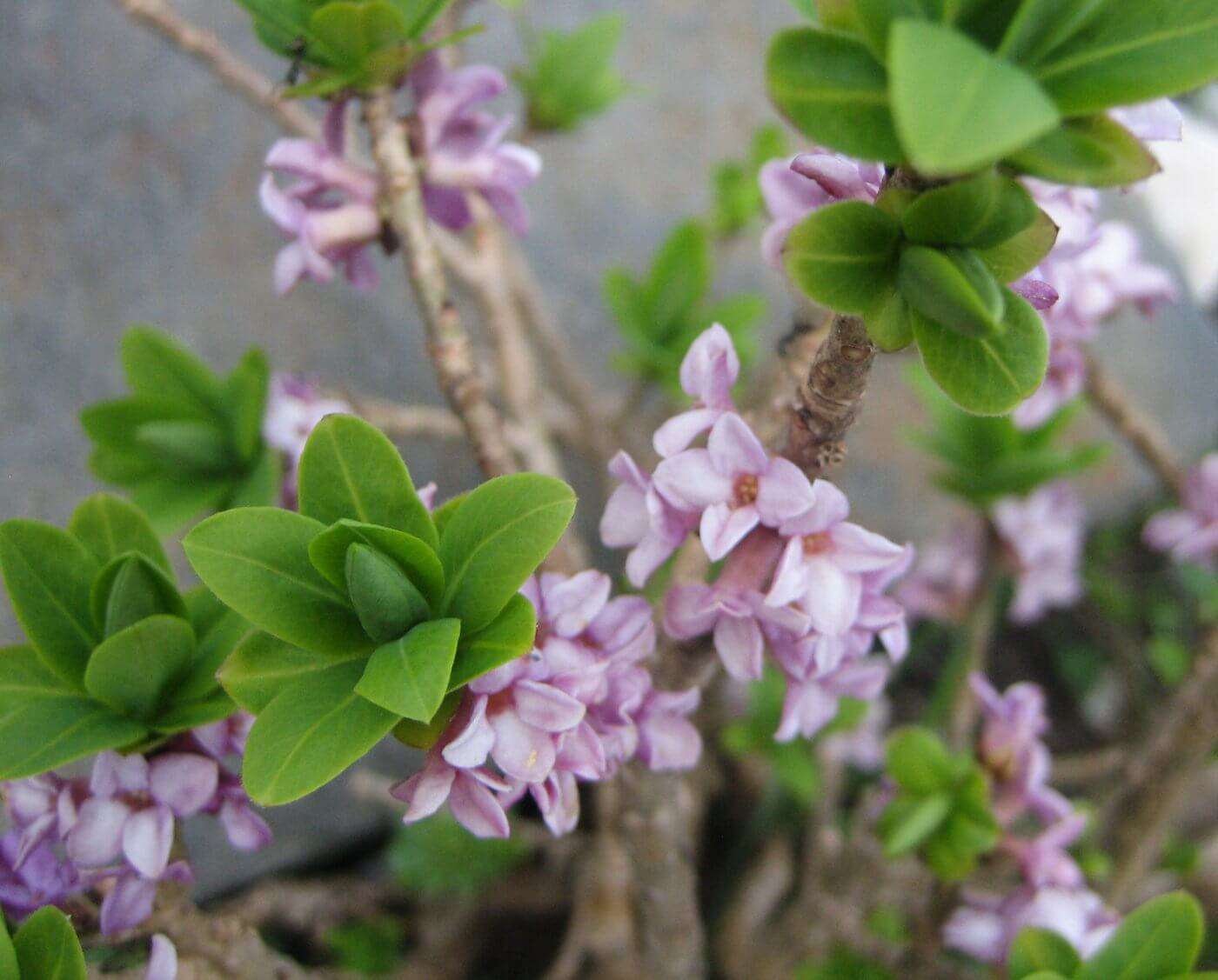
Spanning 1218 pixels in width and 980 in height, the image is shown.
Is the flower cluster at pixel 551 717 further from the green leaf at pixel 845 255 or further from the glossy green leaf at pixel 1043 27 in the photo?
the glossy green leaf at pixel 1043 27

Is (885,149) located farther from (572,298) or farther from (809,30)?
(572,298)

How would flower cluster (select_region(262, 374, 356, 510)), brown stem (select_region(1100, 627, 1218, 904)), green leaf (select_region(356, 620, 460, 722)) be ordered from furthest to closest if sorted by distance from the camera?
brown stem (select_region(1100, 627, 1218, 904)), flower cluster (select_region(262, 374, 356, 510)), green leaf (select_region(356, 620, 460, 722))

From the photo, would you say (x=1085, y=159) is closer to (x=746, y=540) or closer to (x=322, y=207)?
(x=746, y=540)

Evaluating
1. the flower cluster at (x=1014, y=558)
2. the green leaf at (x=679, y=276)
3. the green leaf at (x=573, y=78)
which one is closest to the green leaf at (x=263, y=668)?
the green leaf at (x=679, y=276)

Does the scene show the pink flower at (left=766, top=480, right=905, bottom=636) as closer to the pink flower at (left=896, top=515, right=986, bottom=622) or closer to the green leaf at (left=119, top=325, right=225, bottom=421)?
the green leaf at (left=119, top=325, right=225, bottom=421)

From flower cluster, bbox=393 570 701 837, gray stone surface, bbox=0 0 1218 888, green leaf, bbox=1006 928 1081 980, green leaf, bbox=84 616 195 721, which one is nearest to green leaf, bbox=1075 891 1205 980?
green leaf, bbox=1006 928 1081 980

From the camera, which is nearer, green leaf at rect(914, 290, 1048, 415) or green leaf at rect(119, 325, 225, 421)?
green leaf at rect(914, 290, 1048, 415)

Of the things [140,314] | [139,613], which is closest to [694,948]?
[139,613]
